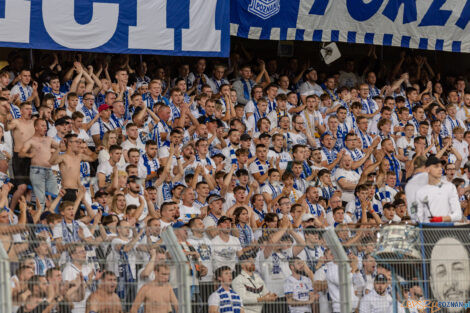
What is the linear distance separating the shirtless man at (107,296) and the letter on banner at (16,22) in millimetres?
7569

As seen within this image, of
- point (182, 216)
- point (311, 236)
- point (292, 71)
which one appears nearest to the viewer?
point (311, 236)

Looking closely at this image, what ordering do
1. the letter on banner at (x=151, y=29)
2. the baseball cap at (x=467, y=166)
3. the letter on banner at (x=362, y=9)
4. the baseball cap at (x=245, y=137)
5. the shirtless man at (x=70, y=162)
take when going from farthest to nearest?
the letter on banner at (x=362, y=9), the baseball cap at (x=467, y=166), the letter on banner at (x=151, y=29), the baseball cap at (x=245, y=137), the shirtless man at (x=70, y=162)

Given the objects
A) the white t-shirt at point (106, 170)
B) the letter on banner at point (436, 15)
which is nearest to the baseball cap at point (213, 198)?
the white t-shirt at point (106, 170)

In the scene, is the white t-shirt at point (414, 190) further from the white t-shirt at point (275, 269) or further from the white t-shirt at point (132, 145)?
the white t-shirt at point (132, 145)

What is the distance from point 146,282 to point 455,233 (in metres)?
3.28

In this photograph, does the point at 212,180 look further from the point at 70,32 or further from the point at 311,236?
the point at 311,236

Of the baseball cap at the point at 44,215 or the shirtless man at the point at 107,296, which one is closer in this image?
the shirtless man at the point at 107,296

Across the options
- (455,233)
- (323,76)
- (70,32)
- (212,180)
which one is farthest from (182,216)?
(323,76)

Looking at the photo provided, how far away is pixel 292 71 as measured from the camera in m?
19.6

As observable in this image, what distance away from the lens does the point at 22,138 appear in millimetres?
14664

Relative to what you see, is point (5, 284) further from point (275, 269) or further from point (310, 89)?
point (310, 89)

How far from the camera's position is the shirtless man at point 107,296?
9.29 m

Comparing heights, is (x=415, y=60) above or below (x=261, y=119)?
above

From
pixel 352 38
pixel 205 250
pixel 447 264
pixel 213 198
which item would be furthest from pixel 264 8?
pixel 205 250
